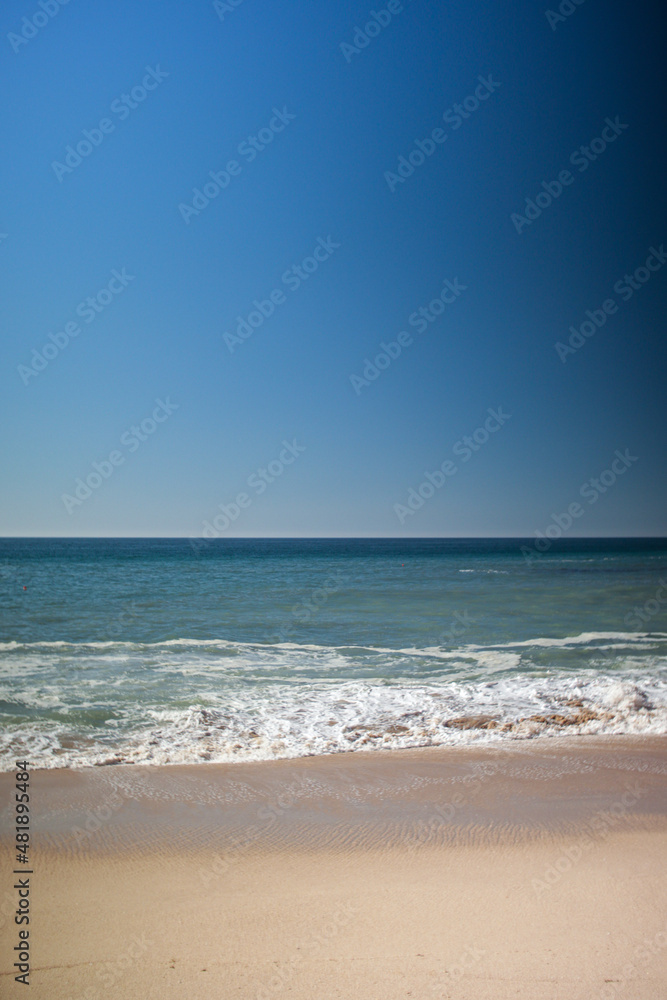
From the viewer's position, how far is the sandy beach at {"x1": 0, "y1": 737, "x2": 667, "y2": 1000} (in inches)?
115

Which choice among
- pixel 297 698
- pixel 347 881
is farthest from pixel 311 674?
pixel 347 881

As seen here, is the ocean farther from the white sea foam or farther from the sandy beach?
the sandy beach

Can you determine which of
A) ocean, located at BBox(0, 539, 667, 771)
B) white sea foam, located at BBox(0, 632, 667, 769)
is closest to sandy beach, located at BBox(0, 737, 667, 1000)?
white sea foam, located at BBox(0, 632, 667, 769)

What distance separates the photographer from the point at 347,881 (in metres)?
3.85

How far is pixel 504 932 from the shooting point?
3.24m

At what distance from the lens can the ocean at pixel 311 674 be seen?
7027 millimetres

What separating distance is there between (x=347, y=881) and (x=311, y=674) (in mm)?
6492

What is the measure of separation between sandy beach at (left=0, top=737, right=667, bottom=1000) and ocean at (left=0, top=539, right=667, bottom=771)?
910 millimetres

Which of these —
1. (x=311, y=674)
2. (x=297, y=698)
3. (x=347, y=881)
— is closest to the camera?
(x=347, y=881)

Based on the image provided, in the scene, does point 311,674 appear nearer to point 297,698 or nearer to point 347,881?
point 297,698

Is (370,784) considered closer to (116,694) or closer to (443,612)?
(116,694)

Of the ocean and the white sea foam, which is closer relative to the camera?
the white sea foam

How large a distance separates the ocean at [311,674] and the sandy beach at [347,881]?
35.8 inches

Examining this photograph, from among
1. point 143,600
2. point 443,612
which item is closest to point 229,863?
point 443,612
